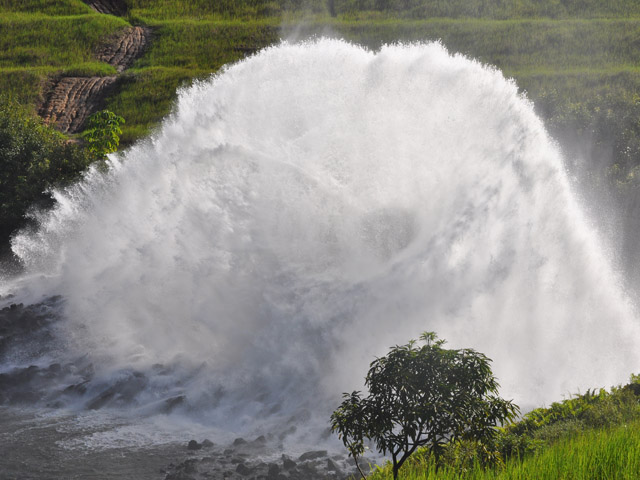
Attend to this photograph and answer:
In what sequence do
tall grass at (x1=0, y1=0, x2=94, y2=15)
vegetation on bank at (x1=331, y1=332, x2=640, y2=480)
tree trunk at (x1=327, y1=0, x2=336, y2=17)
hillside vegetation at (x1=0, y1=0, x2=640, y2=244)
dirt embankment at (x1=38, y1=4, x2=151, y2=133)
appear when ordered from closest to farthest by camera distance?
vegetation on bank at (x1=331, y1=332, x2=640, y2=480) < hillside vegetation at (x1=0, y1=0, x2=640, y2=244) < dirt embankment at (x1=38, y1=4, x2=151, y2=133) < tall grass at (x1=0, y1=0, x2=94, y2=15) < tree trunk at (x1=327, y1=0, x2=336, y2=17)

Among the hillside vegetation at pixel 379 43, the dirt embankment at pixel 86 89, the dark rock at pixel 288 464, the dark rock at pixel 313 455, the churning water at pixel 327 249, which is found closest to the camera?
the dark rock at pixel 288 464

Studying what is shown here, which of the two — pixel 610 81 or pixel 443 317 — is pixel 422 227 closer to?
pixel 443 317

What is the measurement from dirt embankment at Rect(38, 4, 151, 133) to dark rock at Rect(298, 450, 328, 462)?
117 ft

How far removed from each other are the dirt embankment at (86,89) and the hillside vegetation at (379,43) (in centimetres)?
68

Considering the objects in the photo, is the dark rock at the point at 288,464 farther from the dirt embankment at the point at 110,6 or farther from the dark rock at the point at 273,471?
the dirt embankment at the point at 110,6

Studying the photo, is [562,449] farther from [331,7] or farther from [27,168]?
[331,7]

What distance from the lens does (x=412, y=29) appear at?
185 feet

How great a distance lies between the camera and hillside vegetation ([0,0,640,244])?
3388 cm

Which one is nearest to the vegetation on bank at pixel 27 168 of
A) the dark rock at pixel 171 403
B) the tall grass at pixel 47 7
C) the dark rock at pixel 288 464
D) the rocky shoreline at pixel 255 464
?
the dark rock at pixel 171 403

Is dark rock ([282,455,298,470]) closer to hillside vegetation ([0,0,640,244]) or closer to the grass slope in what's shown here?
hillside vegetation ([0,0,640,244])

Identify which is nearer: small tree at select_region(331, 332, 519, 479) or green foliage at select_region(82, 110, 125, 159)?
small tree at select_region(331, 332, 519, 479)

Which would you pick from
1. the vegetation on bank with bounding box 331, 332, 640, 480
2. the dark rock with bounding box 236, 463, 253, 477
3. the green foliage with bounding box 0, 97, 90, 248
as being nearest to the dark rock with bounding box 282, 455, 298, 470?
the dark rock with bounding box 236, 463, 253, 477

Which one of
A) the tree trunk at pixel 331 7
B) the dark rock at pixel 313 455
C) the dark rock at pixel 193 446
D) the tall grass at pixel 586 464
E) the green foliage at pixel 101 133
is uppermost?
the tree trunk at pixel 331 7

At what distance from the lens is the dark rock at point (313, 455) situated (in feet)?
44.3
